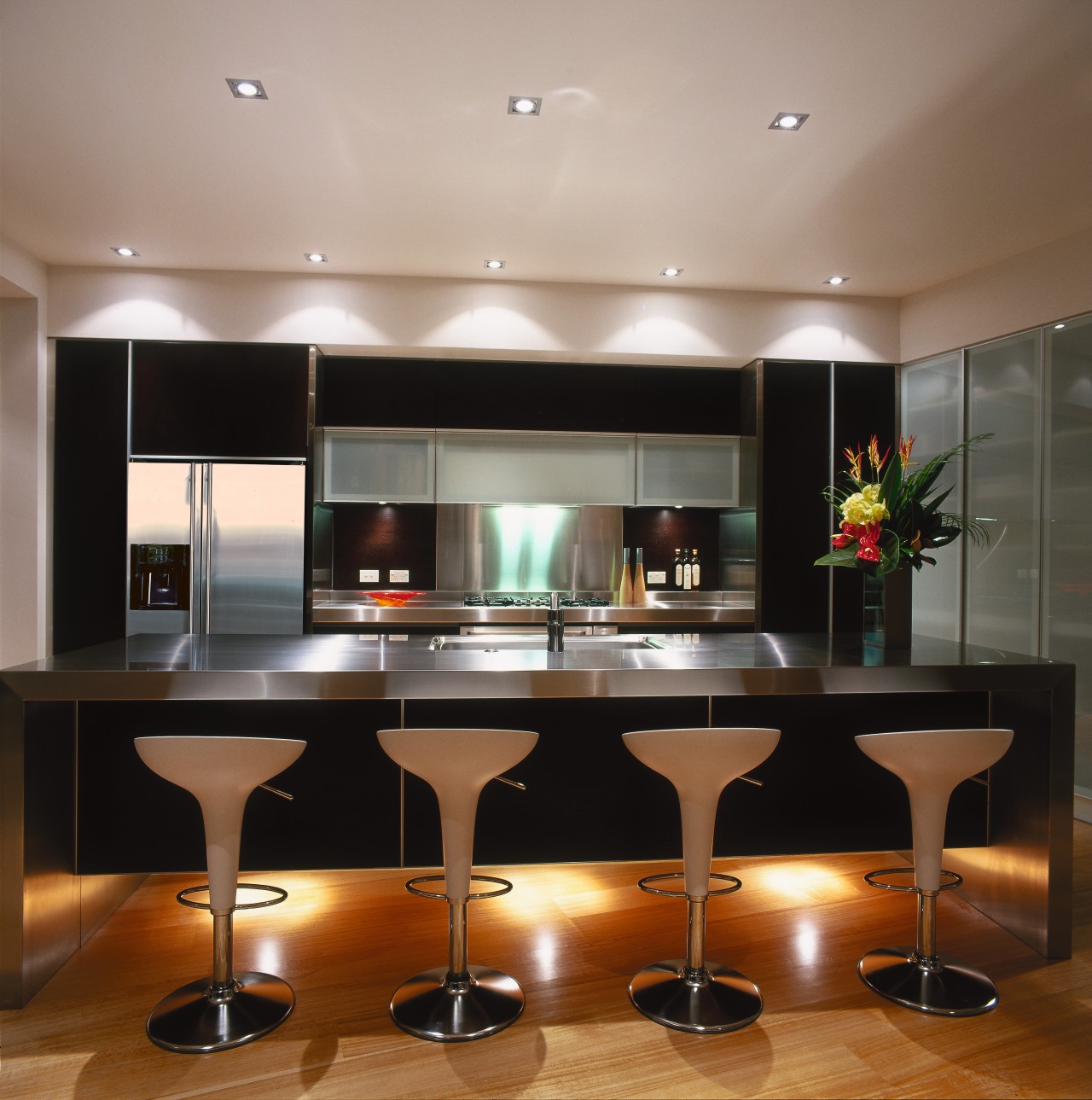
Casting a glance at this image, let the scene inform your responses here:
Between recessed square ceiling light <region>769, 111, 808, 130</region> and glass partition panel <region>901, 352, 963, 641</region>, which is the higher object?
recessed square ceiling light <region>769, 111, 808, 130</region>

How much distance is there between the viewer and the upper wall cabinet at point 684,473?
491cm

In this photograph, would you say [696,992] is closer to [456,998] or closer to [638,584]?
[456,998]

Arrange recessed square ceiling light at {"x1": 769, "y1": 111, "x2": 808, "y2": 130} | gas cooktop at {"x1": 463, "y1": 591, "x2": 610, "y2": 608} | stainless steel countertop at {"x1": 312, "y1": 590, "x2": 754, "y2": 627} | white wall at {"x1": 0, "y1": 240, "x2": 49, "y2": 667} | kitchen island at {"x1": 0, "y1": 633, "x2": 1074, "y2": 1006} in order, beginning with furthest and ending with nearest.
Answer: gas cooktop at {"x1": 463, "y1": 591, "x2": 610, "y2": 608} → stainless steel countertop at {"x1": 312, "y1": 590, "x2": 754, "y2": 627} → white wall at {"x1": 0, "y1": 240, "x2": 49, "y2": 667} → recessed square ceiling light at {"x1": 769, "y1": 111, "x2": 808, "y2": 130} → kitchen island at {"x1": 0, "y1": 633, "x2": 1074, "y2": 1006}

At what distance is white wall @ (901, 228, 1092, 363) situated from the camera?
144 inches

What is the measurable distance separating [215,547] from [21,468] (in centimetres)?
108

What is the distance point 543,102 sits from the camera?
264 centimetres

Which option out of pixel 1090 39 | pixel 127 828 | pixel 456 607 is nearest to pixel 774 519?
pixel 456 607

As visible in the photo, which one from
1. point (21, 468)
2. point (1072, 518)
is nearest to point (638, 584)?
point (1072, 518)

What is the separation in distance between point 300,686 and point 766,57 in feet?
7.67

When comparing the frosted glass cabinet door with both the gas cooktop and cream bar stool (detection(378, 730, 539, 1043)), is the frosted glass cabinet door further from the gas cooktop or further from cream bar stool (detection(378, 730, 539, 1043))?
cream bar stool (detection(378, 730, 539, 1043))

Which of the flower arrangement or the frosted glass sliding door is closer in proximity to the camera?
the flower arrangement

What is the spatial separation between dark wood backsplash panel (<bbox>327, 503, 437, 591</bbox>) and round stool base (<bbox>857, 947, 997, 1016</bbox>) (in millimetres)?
3470

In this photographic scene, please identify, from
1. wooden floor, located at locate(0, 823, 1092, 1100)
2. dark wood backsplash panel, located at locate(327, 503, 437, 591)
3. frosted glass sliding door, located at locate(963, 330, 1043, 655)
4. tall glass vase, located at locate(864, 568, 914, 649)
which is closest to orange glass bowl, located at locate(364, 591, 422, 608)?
dark wood backsplash panel, located at locate(327, 503, 437, 591)

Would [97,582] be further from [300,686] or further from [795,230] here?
[795,230]
